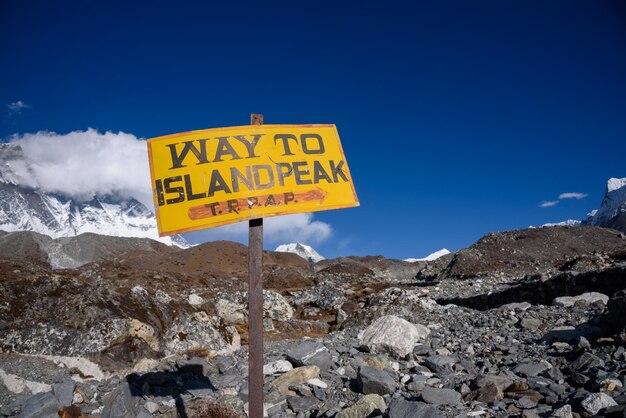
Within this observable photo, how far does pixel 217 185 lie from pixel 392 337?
212 inches

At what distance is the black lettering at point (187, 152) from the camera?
3094mm

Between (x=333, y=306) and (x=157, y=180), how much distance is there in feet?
52.7

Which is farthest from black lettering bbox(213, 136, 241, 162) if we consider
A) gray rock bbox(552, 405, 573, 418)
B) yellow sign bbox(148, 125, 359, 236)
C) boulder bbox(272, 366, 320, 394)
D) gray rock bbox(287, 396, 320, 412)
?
gray rock bbox(552, 405, 573, 418)

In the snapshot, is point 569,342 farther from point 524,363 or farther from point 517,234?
point 517,234

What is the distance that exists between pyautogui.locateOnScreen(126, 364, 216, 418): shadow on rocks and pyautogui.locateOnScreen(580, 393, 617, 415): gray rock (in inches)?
174

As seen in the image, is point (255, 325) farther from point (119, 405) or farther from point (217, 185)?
point (119, 405)

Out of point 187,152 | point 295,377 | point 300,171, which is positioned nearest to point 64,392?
point 295,377

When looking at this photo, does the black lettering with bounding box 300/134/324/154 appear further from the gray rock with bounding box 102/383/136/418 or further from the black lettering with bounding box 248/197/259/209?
the gray rock with bounding box 102/383/136/418

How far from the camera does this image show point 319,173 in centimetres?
330

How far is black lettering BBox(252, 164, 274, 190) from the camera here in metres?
3.09

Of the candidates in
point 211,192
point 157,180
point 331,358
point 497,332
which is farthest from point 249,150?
point 497,332

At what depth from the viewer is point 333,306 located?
18312mm

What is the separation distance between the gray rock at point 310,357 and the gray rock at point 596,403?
11.2 ft

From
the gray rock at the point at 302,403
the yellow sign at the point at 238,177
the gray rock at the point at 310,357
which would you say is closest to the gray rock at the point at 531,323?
the gray rock at the point at 310,357
